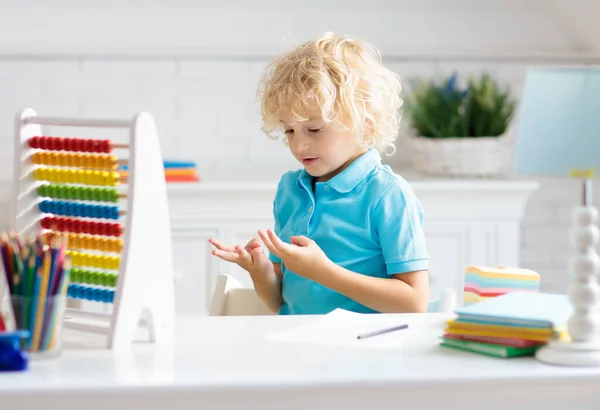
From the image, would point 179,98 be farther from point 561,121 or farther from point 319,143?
point 561,121

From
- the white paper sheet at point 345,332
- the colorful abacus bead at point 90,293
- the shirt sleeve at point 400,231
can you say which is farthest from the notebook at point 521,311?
the colorful abacus bead at point 90,293

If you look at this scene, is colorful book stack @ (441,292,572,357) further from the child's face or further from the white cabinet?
the white cabinet

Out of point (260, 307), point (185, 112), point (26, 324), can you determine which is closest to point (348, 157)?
point (260, 307)

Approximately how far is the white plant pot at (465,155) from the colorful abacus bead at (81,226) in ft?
7.09

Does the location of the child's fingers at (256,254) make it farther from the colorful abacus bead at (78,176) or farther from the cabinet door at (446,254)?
the cabinet door at (446,254)

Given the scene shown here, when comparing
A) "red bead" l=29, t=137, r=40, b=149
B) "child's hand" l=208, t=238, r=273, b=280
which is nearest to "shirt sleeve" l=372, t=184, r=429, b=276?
"child's hand" l=208, t=238, r=273, b=280

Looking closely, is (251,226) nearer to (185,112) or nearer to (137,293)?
(185,112)

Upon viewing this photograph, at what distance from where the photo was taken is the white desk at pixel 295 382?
1211mm

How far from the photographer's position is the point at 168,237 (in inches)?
58.4

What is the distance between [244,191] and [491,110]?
97 cm

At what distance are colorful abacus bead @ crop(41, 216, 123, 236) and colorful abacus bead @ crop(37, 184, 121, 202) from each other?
0.04 m

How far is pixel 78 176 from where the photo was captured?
1514 mm

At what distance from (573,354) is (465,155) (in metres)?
2.24

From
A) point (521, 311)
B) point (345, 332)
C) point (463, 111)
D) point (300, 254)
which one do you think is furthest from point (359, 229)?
point (463, 111)
